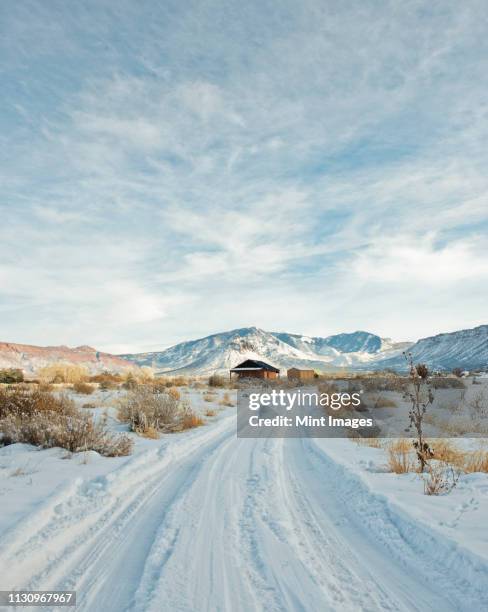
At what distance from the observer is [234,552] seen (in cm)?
360

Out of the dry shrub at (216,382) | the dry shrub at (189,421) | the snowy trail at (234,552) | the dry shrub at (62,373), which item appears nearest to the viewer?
the snowy trail at (234,552)

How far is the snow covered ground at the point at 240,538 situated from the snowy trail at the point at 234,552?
13 millimetres

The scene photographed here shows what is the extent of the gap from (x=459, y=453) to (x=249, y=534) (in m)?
5.40

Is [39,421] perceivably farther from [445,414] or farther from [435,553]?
[445,414]

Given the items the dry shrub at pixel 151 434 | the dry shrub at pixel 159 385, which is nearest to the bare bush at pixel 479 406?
the dry shrub at pixel 151 434

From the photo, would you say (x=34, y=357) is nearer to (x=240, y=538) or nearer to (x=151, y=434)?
(x=151, y=434)

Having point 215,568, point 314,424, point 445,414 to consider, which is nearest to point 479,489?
point 215,568

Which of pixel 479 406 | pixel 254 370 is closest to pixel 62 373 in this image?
pixel 479 406

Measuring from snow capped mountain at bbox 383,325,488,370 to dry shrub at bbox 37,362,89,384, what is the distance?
367 feet

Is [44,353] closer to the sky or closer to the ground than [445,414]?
closer to the sky

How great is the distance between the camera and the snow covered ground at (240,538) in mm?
2916

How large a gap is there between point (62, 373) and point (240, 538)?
28.2m

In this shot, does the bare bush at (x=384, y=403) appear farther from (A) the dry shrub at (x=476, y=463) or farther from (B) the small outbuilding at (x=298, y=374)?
(B) the small outbuilding at (x=298, y=374)

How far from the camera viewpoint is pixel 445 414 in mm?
15891
